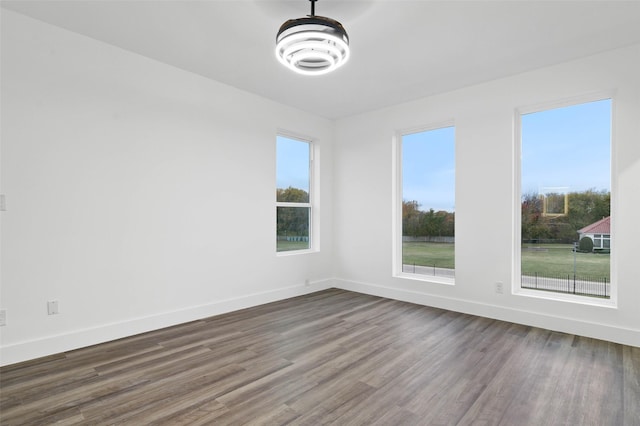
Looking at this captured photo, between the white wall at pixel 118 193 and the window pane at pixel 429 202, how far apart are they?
82.1 inches

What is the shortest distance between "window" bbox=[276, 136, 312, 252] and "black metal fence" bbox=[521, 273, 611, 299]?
3.10m

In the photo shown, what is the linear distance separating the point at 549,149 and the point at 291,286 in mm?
3744

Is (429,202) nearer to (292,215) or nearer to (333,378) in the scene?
(292,215)

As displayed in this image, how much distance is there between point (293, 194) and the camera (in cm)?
514

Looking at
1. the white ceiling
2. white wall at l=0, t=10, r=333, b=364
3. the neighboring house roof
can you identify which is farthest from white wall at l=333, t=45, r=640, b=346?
white wall at l=0, t=10, r=333, b=364

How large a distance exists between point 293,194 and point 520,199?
3.06 metres

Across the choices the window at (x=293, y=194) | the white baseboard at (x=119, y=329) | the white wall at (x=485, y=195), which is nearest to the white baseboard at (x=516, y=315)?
the white wall at (x=485, y=195)

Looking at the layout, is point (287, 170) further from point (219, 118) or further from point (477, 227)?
point (477, 227)

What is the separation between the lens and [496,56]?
3.35m

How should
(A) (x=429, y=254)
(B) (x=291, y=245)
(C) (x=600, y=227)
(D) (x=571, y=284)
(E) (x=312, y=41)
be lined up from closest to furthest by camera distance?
1. (E) (x=312, y=41)
2. (C) (x=600, y=227)
3. (D) (x=571, y=284)
4. (A) (x=429, y=254)
5. (B) (x=291, y=245)

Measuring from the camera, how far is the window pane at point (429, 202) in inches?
177

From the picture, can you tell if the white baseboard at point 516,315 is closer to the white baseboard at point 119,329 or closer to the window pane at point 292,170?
the white baseboard at point 119,329

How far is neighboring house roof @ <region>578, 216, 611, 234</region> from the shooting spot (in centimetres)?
340

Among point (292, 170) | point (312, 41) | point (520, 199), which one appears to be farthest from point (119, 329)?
point (520, 199)
